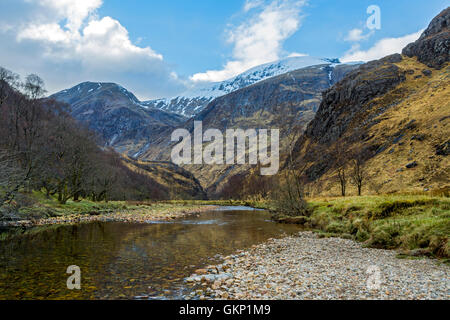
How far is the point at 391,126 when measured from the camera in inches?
3612

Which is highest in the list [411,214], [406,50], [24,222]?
[406,50]

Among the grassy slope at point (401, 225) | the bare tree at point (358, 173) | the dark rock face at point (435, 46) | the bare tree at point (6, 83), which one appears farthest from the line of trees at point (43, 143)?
the dark rock face at point (435, 46)

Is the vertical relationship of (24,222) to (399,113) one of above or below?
below

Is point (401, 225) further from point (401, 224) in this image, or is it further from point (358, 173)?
point (358, 173)

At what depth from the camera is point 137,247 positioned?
18.5 m

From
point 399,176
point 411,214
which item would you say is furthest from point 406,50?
point 411,214

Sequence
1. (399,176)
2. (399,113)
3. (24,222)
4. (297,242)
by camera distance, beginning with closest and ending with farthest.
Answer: (297,242), (24,222), (399,176), (399,113)

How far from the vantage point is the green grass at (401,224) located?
45.3ft

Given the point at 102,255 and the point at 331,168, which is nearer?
the point at 102,255

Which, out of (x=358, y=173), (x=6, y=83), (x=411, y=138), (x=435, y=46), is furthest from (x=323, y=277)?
(x=435, y=46)

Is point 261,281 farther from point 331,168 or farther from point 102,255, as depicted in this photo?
point 331,168

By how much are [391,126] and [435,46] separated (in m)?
71.0
